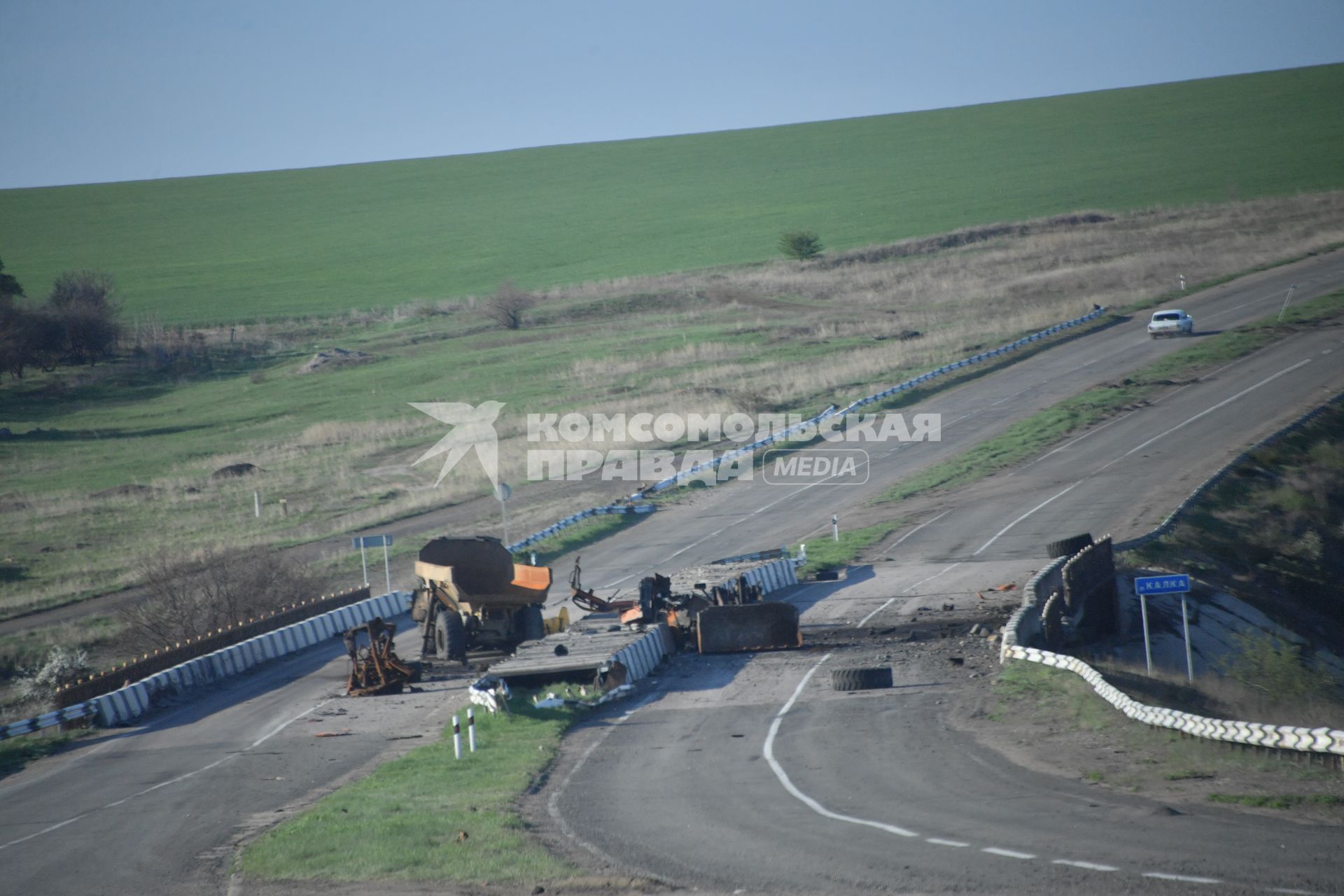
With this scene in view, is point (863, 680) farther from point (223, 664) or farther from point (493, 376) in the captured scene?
point (493, 376)

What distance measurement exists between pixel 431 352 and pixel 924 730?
66.4 m

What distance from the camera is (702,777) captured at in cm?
1475

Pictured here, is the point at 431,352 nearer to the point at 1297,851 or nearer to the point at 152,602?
the point at 152,602

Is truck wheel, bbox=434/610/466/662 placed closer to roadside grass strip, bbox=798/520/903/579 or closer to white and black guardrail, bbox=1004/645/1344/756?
roadside grass strip, bbox=798/520/903/579

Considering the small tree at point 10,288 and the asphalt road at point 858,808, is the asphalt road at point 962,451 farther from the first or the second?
the small tree at point 10,288

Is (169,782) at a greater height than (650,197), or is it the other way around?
(650,197)

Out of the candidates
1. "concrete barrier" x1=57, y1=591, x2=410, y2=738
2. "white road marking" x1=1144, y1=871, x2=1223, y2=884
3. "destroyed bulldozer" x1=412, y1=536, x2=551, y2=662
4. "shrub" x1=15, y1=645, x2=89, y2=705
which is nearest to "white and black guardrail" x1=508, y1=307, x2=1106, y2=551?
"concrete barrier" x1=57, y1=591, x2=410, y2=738

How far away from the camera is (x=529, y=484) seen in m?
47.0

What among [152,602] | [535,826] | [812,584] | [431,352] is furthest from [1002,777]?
[431,352]

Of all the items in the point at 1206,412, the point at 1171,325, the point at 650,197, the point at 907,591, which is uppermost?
the point at 650,197

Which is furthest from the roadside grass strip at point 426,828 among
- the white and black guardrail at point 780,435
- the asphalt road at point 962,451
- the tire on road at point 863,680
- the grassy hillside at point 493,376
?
the grassy hillside at point 493,376

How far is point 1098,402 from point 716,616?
27.9 meters

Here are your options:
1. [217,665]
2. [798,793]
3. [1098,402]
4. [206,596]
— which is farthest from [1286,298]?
[798,793]

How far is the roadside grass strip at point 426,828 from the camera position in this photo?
11.6 m
